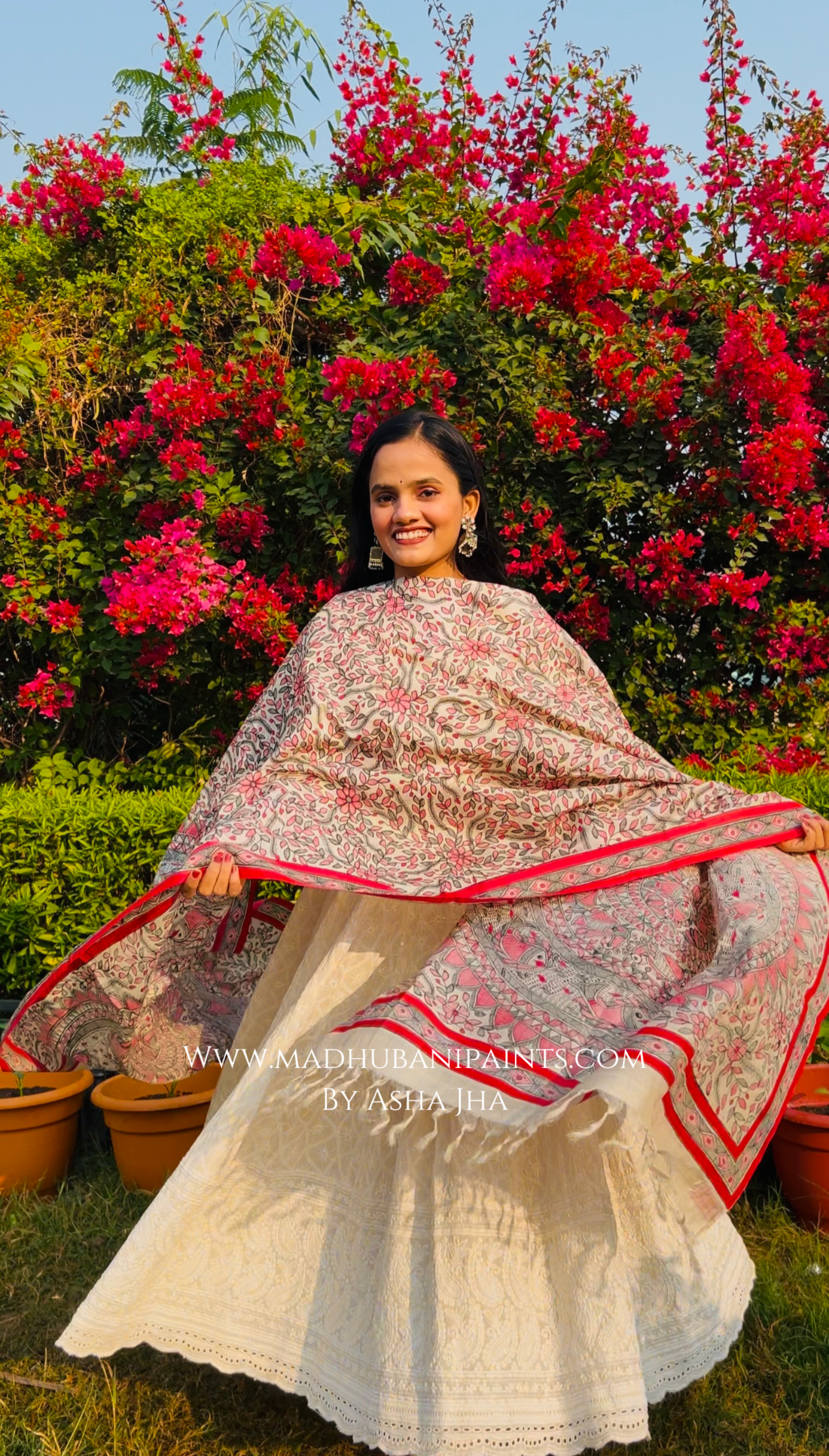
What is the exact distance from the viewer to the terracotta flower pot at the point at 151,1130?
10.2ft

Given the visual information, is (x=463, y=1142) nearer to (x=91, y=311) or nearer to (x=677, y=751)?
(x=677, y=751)

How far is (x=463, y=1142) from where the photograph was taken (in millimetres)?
2014

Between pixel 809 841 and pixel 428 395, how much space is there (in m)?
2.42

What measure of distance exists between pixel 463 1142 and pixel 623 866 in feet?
2.22

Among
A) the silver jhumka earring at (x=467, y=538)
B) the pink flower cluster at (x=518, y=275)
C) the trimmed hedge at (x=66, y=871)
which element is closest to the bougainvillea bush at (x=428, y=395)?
the pink flower cluster at (x=518, y=275)

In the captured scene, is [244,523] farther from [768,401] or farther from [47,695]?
[768,401]

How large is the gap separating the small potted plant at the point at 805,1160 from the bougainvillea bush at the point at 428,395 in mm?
1920

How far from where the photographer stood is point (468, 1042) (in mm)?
2025

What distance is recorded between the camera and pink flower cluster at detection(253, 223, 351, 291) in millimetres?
4605

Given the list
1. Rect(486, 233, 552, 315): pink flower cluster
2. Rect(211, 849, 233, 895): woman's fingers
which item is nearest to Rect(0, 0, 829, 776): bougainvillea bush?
Rect(486, 233, 552, 315): pink flower cluster

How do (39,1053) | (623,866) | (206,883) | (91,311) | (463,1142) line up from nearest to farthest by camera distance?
(463,1142) < (206,883) < (623,866) < (39,1053) < (91,311)

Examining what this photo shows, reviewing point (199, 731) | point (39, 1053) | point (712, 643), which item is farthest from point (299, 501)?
point (39, 1053)

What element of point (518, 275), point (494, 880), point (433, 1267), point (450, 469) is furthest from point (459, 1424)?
point (518, 275)

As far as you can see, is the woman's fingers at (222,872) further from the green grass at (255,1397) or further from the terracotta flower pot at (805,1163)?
the terracotta flower pot at (805,1163)
